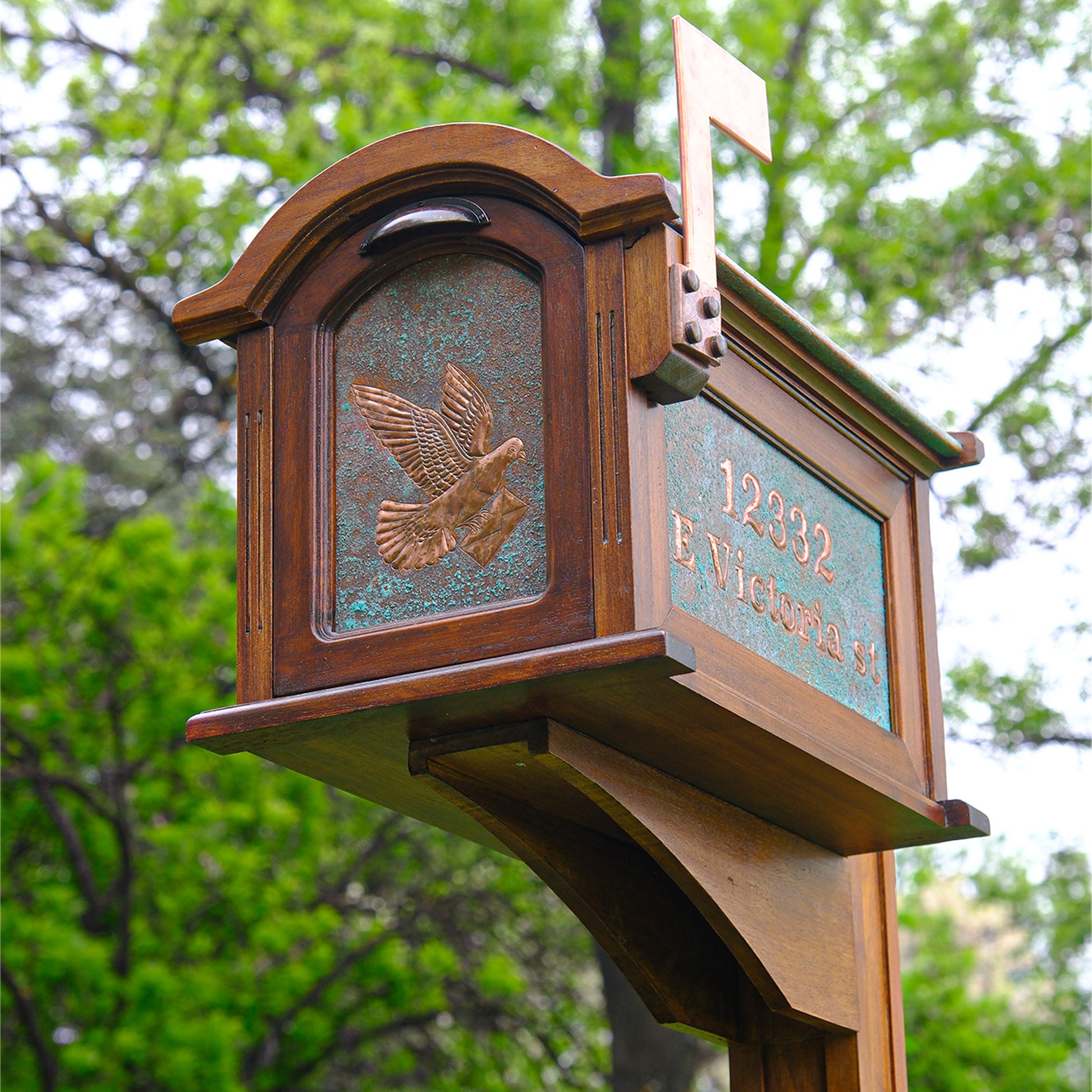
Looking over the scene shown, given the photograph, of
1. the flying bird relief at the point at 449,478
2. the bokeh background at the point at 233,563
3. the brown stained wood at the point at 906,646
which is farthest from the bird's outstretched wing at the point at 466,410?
the bokeh background at the point at 233,563

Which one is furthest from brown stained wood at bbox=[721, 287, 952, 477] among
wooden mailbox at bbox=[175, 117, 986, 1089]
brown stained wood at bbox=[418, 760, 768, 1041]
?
brown stained wood at bbox=[418, 760, 768, 1041]

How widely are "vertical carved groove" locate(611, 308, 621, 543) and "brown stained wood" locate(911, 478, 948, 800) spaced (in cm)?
79

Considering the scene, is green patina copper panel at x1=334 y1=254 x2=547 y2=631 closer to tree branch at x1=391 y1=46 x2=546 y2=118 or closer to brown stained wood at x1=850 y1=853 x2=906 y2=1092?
brown stained wood at x1=850 y1=853 x2=906 y2=1092

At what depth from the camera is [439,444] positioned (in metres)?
1.82

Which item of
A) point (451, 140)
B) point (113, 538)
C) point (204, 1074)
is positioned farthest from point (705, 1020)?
point (113, 538)

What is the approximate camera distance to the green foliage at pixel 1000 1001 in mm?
7129

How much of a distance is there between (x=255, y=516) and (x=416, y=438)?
0.76ft

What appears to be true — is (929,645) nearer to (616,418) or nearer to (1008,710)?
(616,418)

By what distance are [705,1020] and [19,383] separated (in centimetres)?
989

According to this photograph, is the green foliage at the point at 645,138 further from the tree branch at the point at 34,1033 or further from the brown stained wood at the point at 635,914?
the brown stained wood at the point at 635,914

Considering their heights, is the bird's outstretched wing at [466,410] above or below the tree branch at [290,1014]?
above

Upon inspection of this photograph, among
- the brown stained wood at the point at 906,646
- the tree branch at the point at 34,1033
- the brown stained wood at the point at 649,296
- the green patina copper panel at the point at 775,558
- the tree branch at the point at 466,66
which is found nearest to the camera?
the brown stained wood at the point at 649,296

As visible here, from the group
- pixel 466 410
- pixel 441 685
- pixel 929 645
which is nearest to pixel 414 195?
pixel 466 410

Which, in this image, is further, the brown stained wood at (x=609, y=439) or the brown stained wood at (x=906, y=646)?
the brown stained wood at (x=906, y=646)
